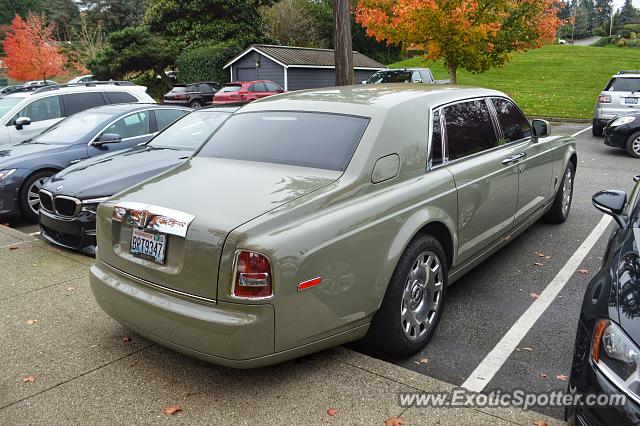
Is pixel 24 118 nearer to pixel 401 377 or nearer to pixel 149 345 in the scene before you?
pixel 149 345

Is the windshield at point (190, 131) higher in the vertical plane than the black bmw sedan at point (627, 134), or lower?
higher

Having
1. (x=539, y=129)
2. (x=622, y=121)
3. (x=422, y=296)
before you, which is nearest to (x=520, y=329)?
(x=422, y=296)

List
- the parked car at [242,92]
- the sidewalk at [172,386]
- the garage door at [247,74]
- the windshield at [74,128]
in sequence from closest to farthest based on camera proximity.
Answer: the sidewalk at [172,386] → the windshield at [74,128] → the parked car at [242,92] → the garage door at [247,74]

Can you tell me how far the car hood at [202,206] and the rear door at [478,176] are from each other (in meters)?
1.20

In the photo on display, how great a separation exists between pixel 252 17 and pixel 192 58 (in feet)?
19.2

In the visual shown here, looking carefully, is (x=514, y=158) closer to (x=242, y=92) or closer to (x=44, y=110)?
(x=44, y=110)

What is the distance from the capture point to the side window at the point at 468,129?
4.18 meters

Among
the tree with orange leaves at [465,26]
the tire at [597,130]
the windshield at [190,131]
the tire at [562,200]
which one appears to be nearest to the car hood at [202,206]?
the windshield at [190,131]

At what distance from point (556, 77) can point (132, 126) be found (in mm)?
33446

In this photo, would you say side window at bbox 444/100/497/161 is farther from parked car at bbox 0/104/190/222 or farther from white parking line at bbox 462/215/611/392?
parked car at bbox 0/104/190/222

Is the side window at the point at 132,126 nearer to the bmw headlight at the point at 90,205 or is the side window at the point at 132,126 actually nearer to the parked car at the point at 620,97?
the bmw headlight at the point at 90,205

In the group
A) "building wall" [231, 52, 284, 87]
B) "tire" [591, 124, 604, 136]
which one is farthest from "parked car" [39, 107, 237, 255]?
"building wall" [231, 52, 284, 87]

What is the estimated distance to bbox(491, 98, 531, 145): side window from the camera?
498 cm

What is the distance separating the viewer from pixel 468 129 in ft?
14.5
